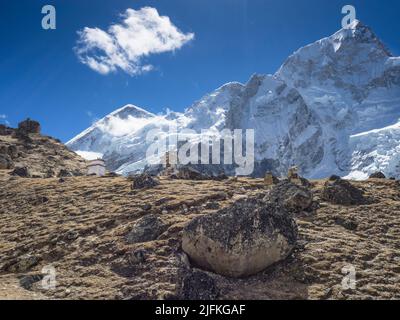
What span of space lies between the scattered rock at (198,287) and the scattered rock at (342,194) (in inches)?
517

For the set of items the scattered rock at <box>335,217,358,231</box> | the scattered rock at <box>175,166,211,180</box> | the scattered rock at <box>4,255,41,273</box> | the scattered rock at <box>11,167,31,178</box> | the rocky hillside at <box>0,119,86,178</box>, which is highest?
the rocky hillside at <box>0,119,86,178</box>

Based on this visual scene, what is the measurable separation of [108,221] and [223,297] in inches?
444

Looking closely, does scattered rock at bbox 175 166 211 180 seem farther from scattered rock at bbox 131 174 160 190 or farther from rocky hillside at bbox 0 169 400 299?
rocky hillside at bbox 0 169 400 299

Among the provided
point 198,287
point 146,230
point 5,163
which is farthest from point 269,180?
point 5,163

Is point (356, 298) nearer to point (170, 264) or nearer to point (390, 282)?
point (390, 282)

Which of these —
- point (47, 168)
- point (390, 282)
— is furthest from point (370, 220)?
point (47, 168)

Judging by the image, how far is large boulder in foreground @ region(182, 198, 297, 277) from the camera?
1870cm

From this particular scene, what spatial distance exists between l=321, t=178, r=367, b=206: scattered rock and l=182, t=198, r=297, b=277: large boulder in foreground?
8774 millimetres

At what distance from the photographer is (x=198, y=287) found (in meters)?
17.4

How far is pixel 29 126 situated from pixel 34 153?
1749 centimetres

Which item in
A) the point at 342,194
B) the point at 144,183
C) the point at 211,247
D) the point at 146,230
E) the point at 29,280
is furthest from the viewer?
the point at 144,183

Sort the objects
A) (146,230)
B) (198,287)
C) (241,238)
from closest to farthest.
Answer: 1. (198,287)
2. (241,238)
3. (146,230)

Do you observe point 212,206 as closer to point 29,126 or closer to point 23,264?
point 23,264

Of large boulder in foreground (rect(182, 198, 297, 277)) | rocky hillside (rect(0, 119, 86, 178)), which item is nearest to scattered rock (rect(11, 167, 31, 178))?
rocky hillside (rect(0, 119, 86, 178))
